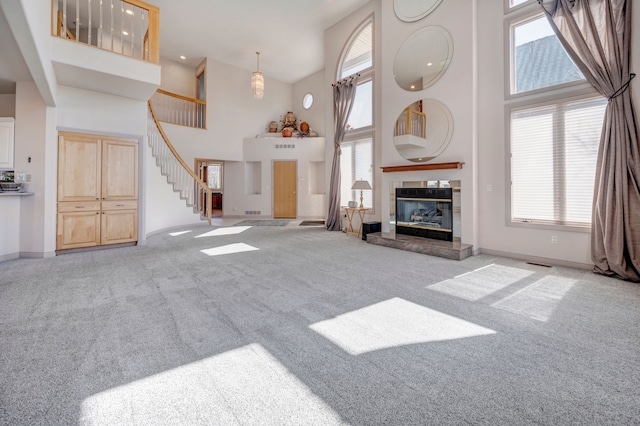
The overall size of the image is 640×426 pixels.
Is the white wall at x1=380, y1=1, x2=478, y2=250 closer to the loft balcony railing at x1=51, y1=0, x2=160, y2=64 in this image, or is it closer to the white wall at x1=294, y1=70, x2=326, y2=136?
the loft balcony railing at x1=51, y1=0, x2=160, y2=64

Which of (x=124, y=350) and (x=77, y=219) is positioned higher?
(x=77, y=219)

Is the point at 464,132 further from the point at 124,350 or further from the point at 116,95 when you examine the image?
the point at 116,95

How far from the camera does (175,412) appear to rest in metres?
1.38

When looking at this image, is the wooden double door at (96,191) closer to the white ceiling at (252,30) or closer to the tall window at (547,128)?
the white ceiling at (252,30)

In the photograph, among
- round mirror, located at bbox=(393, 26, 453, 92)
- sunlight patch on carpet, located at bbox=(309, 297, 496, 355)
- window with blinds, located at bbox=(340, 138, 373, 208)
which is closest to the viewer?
sunlight patch on carpet, located at bbox=(309, 297, 496, 355)

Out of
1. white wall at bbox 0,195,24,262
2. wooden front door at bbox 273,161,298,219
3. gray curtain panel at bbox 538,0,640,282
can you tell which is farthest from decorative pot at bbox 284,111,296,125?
gray curtain panel at bbox 538,0,640,282

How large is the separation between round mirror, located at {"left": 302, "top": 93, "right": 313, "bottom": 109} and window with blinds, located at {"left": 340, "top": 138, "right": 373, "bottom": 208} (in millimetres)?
4154

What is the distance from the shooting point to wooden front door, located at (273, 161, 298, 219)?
34.9 ft

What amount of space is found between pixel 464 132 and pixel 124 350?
5.32 metres

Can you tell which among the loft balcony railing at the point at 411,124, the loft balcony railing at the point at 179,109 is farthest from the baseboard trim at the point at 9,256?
the loft balcony railing at the point at 411,124

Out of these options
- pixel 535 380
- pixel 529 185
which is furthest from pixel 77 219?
pixel 529 185

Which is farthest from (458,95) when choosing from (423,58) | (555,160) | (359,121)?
(359,121)

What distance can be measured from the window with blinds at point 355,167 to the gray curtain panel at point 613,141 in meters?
4.14

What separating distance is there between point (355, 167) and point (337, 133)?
1.03 metres
